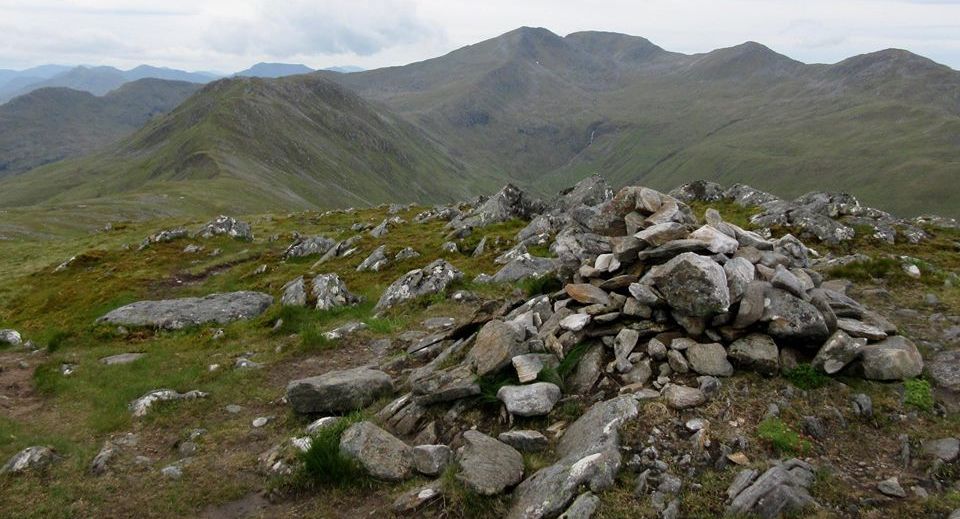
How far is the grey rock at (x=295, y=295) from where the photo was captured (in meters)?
31.6

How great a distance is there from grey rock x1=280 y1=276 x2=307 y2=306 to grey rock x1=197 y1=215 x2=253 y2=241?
994 inches

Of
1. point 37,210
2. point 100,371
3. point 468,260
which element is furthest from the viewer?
point 37,210

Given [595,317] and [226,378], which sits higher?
[595,317]

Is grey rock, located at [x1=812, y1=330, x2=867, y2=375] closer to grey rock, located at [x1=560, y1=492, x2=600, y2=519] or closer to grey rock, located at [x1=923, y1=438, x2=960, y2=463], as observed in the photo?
grey rock, located at [x1=923, y1=438, x2=960, y2=463]

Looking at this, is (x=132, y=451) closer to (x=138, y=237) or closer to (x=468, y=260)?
(x=468, y=260)

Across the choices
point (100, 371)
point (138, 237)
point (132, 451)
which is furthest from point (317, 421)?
point (138, 237)

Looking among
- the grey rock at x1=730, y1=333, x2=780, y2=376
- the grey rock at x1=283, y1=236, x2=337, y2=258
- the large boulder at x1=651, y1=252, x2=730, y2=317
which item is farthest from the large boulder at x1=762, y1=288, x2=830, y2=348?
the grey rock at x1=283, y1=236, x2=337, y2=258

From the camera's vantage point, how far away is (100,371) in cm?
2348

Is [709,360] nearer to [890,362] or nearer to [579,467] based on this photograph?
[890,362]

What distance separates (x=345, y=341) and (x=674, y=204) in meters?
14.2

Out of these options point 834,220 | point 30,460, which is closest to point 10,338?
point 30,460

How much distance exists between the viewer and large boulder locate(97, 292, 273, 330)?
30.8 meters

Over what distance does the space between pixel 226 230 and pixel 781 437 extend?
179 ft

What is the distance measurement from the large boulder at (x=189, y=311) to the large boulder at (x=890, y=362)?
93.1 feet
